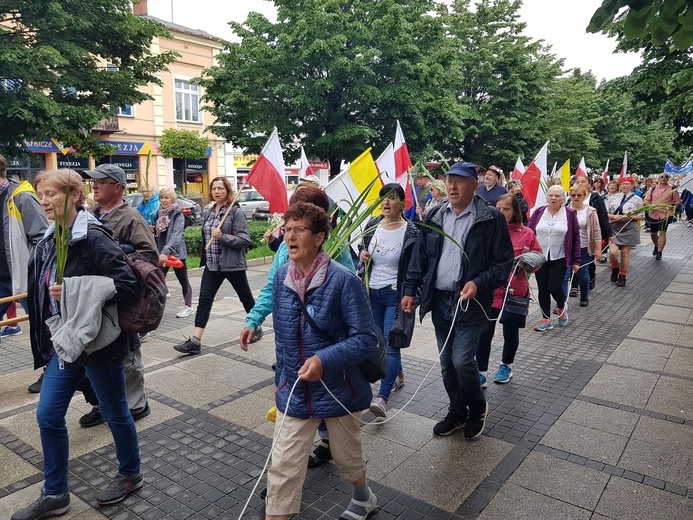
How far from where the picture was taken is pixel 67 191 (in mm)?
2926

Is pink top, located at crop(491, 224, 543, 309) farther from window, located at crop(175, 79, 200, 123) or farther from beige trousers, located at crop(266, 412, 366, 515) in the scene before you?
window, located at crop(175, 79, 200, 123)

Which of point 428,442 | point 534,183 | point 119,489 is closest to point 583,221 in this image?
point 534,183

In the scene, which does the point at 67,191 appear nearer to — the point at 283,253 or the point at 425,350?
the point at 283,253

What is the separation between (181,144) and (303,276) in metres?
28.7

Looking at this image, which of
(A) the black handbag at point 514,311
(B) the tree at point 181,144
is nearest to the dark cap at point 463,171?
(A) the black handbag at point 514,311

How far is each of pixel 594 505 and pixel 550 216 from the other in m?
4.55

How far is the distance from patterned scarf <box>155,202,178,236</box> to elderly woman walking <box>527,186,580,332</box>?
15.6 feet

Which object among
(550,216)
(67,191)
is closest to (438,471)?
(67,191)

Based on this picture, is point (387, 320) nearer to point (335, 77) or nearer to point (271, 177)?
point (271, 177)

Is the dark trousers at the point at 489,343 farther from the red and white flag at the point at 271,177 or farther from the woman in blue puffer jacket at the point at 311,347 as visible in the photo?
the red and white flag at the point at 271,177

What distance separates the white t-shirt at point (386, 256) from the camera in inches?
182

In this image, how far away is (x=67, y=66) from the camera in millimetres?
12219

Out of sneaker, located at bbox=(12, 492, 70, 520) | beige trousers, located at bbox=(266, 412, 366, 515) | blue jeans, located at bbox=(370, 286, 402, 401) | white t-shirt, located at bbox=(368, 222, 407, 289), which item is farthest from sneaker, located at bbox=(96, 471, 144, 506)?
white t-shirt, located at bbox=(368, 222, 407, 289)

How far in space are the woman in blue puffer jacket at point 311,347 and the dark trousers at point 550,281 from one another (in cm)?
509
